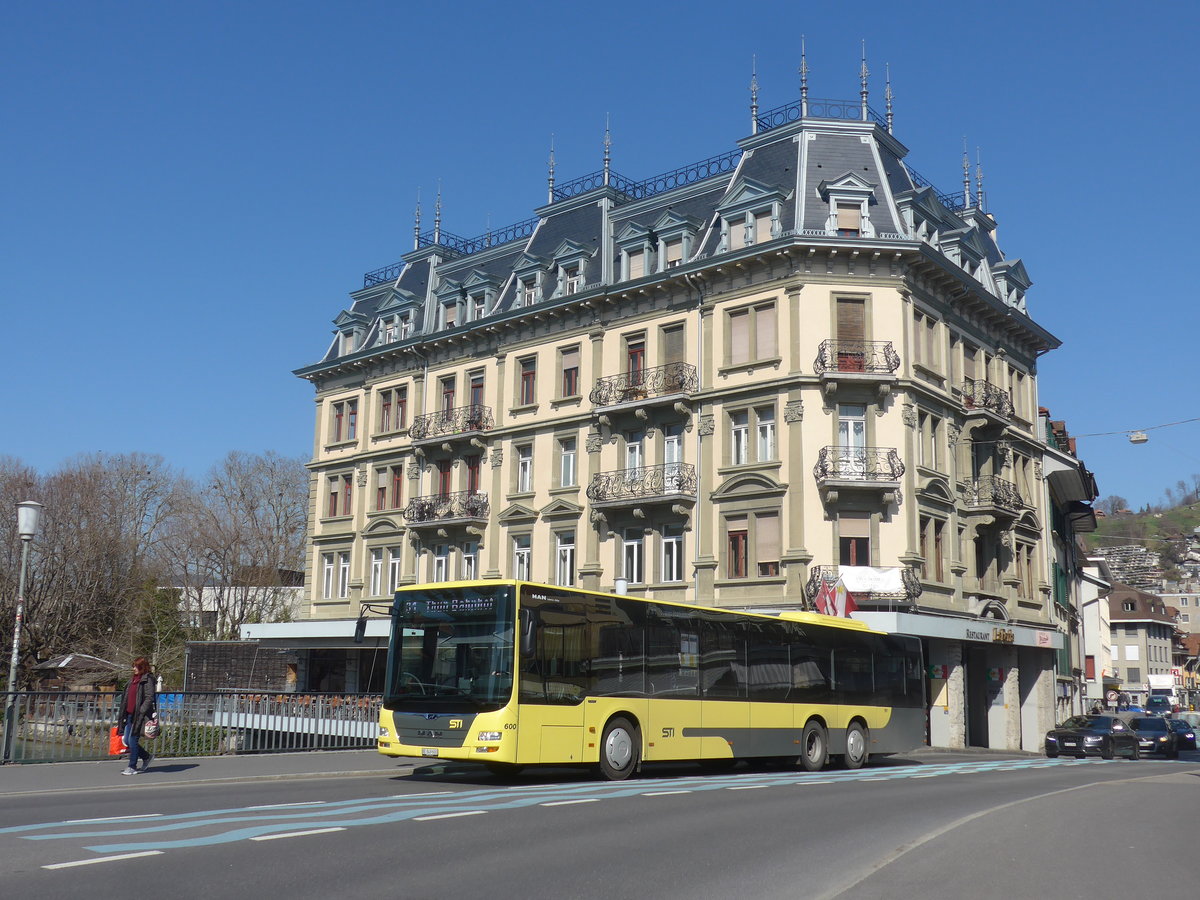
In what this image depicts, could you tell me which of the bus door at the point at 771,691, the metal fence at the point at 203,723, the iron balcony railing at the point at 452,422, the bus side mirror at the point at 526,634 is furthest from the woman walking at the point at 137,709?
the iron balcony railing at the point at 452,422

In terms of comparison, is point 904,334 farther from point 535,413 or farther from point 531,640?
point 531,640

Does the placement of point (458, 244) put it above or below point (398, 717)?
above

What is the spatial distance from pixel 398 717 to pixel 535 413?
2417 centimetres

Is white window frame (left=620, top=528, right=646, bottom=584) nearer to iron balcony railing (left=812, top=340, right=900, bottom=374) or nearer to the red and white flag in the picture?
the red and white flag

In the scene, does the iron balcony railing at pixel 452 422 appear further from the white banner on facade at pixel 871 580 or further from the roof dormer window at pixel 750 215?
the white banner on facade at pixel 871 580

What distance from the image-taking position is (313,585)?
158ft

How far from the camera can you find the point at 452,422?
4353cm

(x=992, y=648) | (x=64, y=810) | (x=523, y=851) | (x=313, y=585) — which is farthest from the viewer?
(x=313, y=585)

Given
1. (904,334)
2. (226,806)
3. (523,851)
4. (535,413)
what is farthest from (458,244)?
(523,851)

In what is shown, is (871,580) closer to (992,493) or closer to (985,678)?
(992,493)

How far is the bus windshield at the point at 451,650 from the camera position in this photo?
54.7 feet

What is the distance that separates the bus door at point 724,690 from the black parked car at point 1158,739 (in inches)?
859

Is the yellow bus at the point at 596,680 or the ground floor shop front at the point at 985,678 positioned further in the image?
the ground floor shop front at the point at 985,678

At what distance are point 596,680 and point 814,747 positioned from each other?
659 cm
